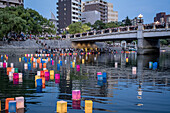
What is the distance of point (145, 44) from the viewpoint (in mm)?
51500

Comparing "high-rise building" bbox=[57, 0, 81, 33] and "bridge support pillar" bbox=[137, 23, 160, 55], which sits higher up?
"high-rise building" bbox=[57, 0, 81, 33]

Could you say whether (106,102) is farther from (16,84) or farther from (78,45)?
(78,45)

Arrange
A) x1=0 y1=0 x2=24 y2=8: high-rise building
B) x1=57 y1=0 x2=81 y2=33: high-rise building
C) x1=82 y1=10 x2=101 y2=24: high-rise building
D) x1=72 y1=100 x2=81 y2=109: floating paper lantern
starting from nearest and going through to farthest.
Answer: x1=72 y1=100 x2=81 y2=109: floating paper lantern
x1=0 y1=0 x2=24 y2=8: high-rise building
x1=57 y1=0 x2=81 y2=33: high-rise building
x1=82 y1=10 x2=101 y2=24: high-rise building

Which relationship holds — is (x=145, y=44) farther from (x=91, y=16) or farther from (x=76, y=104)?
(x=91, y=16)

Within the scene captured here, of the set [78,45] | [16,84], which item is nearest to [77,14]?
[78,45]

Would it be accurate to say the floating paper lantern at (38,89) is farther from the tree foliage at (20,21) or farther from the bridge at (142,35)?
the tree foliage at (20,21)

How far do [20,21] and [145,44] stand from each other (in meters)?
28.3

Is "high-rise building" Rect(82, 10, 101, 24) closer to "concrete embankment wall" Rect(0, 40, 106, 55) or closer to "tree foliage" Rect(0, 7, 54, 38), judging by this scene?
"tree foliage" Rect(0, 7, 54, 38)

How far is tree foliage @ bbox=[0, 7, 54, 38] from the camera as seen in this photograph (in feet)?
166

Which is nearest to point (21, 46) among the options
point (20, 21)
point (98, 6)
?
point (20, 21)

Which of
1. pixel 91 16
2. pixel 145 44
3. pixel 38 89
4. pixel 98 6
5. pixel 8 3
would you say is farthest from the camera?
pixel 98 6

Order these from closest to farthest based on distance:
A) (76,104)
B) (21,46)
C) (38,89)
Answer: (76,104), (38,89), (21,46)

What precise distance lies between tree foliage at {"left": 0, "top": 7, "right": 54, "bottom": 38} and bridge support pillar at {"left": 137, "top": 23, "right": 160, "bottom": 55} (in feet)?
84.6

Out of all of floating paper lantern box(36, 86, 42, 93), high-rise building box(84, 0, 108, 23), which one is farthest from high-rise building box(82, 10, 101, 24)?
floating paper lantern box(36, 86, 42, 93)
